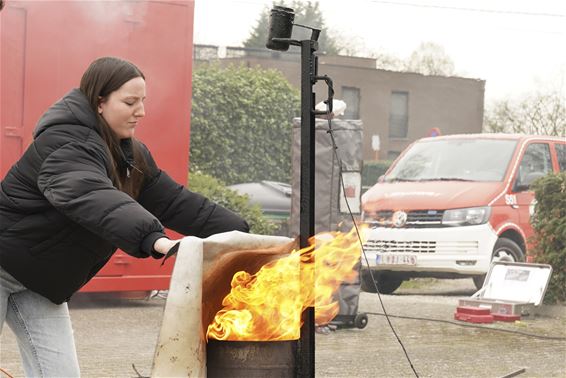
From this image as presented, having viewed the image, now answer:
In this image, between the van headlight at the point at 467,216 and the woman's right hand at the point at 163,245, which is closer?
the woman's right hand at the point at 163,245

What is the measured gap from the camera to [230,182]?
21.7m

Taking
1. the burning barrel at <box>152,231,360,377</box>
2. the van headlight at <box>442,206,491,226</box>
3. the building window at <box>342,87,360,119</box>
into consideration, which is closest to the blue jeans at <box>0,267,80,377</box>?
the burning barrel at <box>152,231,360,377</box>

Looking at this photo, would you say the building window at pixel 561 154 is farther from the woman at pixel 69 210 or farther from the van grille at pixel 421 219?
the woman at pixel 69 210

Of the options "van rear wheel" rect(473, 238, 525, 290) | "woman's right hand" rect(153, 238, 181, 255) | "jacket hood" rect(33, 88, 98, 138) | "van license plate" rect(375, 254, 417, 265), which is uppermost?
"jacket hood" rect(33, 88, 98, 138)

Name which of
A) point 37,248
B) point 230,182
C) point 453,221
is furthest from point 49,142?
point 230,182

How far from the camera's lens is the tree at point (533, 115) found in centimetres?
2170

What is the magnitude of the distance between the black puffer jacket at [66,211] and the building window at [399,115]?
124 ft

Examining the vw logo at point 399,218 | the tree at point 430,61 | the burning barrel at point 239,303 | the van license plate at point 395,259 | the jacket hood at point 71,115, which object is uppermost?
the tree at point 430,61

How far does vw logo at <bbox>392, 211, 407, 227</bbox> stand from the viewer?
40.9 ft

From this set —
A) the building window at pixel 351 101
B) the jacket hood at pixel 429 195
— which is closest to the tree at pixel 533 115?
the jacket hood at pixel 429 195

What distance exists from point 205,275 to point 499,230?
347 inches

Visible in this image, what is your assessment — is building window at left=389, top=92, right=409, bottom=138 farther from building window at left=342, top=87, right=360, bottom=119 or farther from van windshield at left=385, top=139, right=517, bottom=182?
van windshield at left=385, top=139, right=517, bottom=182

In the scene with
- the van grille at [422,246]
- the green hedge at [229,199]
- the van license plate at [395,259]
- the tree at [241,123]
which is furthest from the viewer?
the tree at [241,123]

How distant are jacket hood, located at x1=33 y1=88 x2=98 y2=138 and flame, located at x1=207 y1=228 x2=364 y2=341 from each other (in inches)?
32.5
